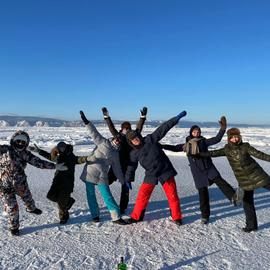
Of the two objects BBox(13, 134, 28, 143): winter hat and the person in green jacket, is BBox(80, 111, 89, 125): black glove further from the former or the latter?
the person in green jacket

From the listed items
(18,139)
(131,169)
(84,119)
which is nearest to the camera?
(18,139)

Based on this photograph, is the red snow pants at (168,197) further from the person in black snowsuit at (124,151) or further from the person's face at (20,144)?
the person's face at (20,144)

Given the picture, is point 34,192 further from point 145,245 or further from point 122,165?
point 145,245

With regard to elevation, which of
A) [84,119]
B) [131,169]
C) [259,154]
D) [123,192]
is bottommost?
[123,192]

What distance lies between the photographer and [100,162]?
556 cm

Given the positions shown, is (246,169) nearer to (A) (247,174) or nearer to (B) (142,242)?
(A) (247,174)

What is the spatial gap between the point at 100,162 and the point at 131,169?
1.90 ft

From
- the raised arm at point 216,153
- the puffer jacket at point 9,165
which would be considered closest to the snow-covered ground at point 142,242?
the puffer jacket at point 9,165

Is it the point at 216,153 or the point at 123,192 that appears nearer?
the point at 216,153

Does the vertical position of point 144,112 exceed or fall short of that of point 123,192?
it exceeds it

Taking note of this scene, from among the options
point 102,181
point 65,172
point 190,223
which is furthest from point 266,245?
point 65,172

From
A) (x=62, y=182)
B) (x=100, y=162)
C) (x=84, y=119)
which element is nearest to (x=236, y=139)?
(x=100, y=162)

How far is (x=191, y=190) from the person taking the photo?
26.2 feet

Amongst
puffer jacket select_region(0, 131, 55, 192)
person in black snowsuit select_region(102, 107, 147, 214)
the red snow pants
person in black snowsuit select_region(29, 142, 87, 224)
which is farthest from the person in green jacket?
puffer jacket select_region(0, 131, 55, 192)
